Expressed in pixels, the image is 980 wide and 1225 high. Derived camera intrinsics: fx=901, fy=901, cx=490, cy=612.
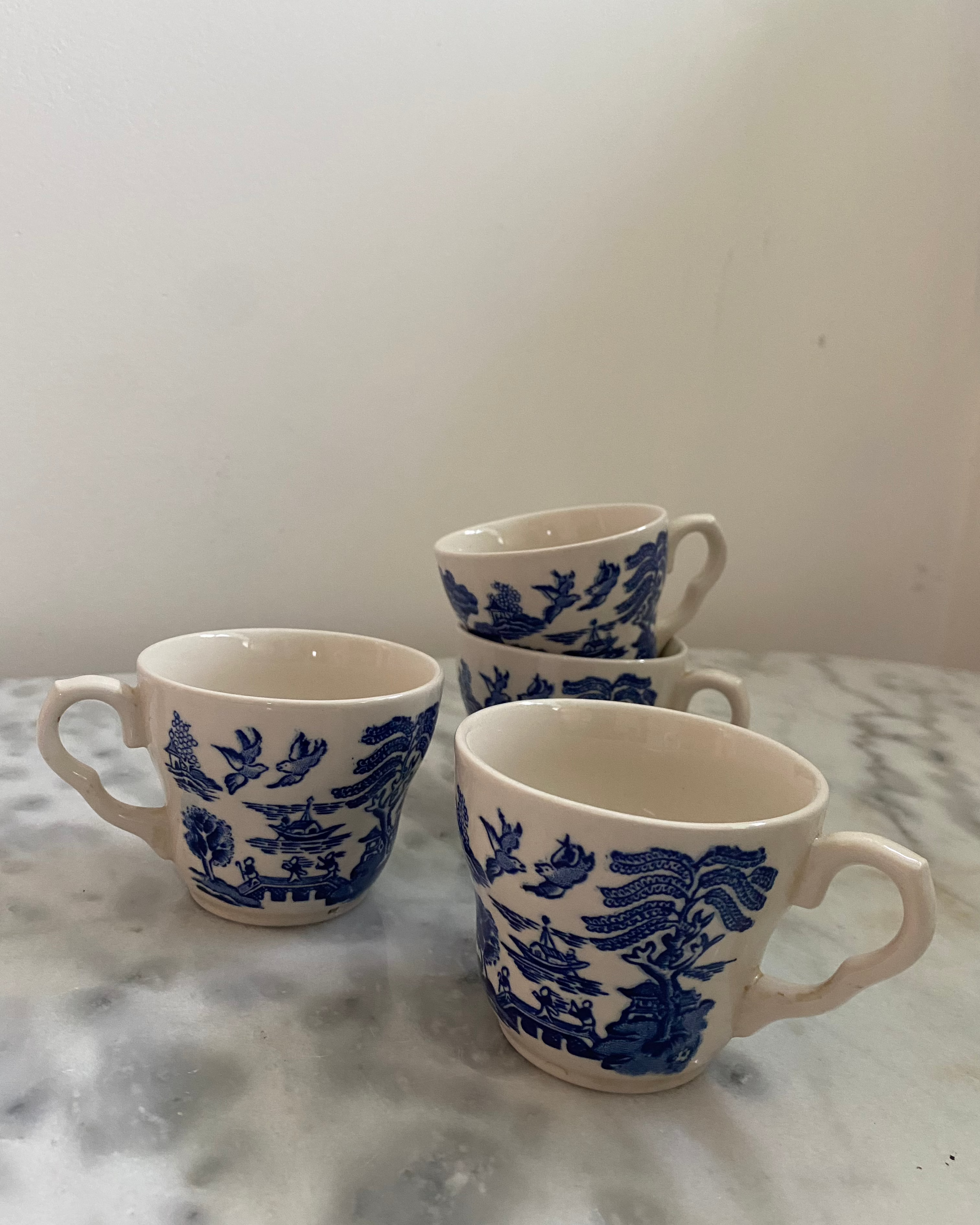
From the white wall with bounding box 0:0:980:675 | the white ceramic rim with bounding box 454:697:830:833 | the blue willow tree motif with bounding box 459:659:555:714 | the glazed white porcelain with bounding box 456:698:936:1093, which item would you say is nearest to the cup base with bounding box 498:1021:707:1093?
the glazed white porcelain with bounding box 456:698:936:1093

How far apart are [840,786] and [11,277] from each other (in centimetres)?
81

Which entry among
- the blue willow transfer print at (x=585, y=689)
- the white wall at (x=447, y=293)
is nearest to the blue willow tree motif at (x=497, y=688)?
the blue willow transfer print at (x=585, y=689)

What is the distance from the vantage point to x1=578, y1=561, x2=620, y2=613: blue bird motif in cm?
57

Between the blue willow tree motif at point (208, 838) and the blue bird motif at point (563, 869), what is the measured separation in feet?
0.58

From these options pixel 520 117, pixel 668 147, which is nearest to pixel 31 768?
pixel 520 117

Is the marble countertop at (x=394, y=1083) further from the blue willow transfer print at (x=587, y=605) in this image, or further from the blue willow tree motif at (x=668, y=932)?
the blue willow transfer print at (x=587, y=605)

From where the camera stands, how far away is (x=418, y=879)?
534mm

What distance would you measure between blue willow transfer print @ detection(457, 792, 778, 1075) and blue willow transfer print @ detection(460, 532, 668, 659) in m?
0.22

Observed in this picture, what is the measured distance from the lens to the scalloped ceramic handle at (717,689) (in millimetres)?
612

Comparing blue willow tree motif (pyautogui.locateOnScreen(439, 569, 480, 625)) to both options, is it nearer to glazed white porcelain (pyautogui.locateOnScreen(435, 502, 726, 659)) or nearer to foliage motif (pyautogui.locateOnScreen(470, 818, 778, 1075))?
glazed white porcelain (pyautogui.locateOnScreen(435, 502, 726, 659))

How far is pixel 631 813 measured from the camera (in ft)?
1.59

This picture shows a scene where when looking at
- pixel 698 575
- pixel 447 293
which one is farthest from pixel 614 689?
pixel 447 293

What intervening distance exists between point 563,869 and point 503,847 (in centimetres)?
3

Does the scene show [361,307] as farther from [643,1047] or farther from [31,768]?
[643,1047]
